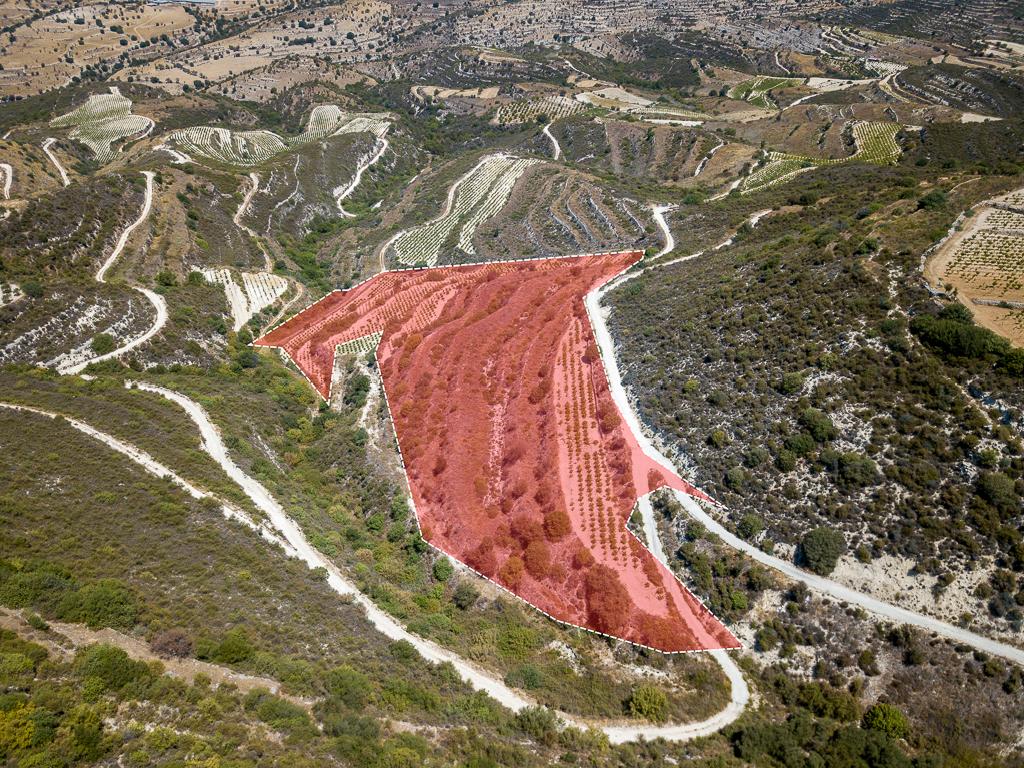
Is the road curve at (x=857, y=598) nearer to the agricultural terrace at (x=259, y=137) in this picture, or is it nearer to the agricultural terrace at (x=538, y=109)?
the agricultural terrace at (x=259, y=137)

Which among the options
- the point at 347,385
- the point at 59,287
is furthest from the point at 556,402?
the point at 59,287

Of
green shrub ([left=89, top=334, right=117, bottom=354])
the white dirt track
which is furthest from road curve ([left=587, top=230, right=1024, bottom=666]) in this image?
the white dirt track

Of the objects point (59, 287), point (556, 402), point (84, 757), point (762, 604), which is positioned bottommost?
point (762, 604)

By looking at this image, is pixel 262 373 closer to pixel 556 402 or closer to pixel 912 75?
pixel 556 402

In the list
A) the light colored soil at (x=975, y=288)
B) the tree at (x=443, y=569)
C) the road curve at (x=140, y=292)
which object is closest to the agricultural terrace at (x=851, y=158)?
the light colored soil at (x=975, y=288)

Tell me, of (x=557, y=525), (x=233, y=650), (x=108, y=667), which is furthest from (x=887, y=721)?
(x=108, y=667)
